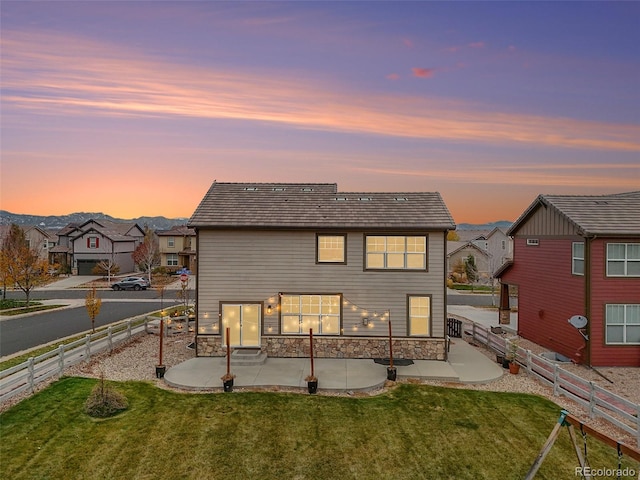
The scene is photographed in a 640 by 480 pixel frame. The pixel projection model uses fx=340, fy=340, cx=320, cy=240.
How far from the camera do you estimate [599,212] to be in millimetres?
16453

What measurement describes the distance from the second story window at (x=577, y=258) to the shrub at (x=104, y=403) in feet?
64.4

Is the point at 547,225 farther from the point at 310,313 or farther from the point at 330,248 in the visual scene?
the point at 310,313

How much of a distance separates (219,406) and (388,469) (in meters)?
5.89

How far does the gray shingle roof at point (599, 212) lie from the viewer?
50.2 feet

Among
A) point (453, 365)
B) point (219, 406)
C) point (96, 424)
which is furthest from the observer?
point (453, 365)

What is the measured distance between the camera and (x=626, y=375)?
14.1 metres

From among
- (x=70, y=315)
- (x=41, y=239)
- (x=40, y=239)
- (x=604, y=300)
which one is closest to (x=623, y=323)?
(x=604, y=300)

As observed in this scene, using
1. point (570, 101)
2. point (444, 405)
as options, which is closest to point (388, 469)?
point (444, 405)

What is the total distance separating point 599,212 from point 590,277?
3494 millimetres

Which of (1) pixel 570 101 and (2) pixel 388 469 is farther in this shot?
(1) pixel 570 101

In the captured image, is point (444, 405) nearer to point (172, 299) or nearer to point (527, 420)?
point (527, 420)

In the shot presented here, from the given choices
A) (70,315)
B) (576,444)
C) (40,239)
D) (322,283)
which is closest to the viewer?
(576,444)

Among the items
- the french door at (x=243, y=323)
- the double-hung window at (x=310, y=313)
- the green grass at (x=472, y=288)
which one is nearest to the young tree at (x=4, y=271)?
the french door at (x=243, y=323)

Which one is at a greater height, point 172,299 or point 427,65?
point 427,65
